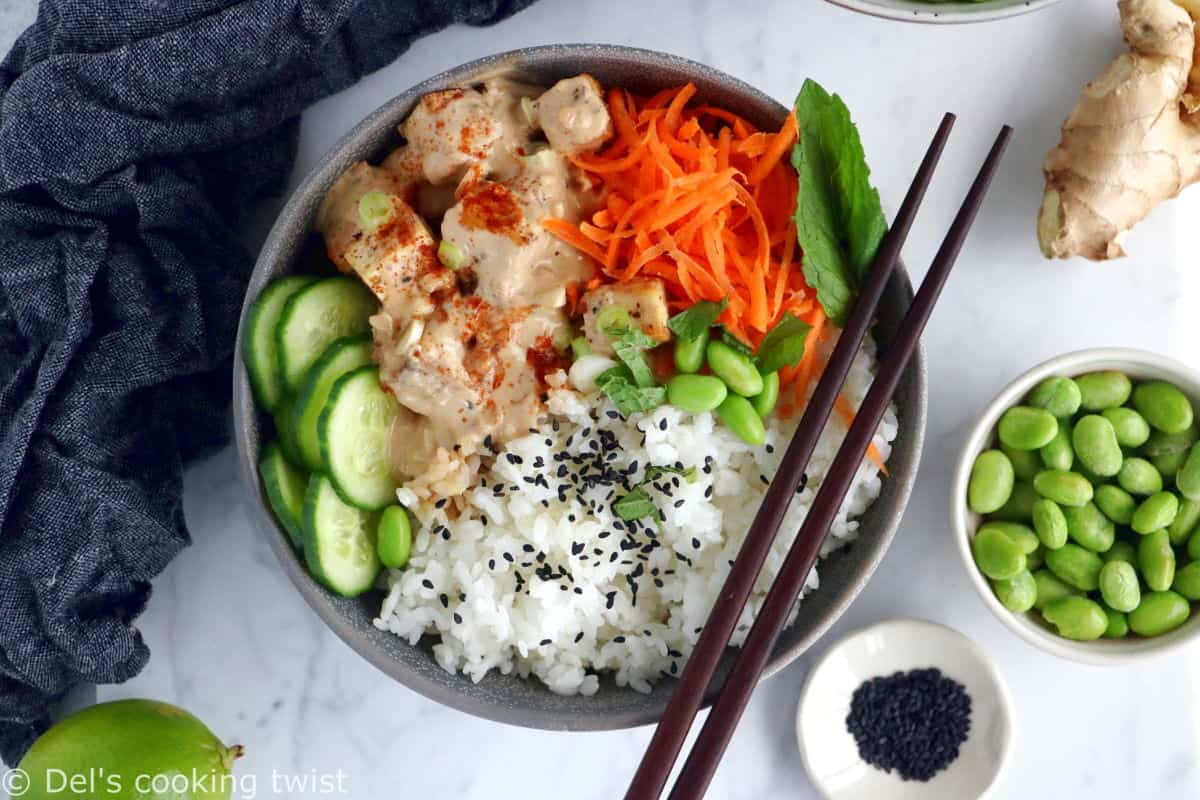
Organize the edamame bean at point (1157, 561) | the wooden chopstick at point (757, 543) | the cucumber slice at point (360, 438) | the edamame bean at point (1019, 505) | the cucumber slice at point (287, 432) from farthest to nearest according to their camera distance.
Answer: the edamame bean at point (1019, 505), the edamame bean at point (1157, 561), the cucumber slice at point (287, 432), the cucumber slice at point (360, 438), the wooden chopstick at point (757, 543)

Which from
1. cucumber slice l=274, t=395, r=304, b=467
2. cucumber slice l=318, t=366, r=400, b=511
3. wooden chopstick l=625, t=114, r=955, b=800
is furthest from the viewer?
cucumber slice l=274, t=395, r=304, b=467

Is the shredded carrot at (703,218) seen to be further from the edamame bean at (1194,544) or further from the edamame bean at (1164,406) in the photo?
the edamame bean at (1194,544)

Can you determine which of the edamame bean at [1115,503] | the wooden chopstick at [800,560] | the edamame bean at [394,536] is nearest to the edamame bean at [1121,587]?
the edamame bean at [1115,503]

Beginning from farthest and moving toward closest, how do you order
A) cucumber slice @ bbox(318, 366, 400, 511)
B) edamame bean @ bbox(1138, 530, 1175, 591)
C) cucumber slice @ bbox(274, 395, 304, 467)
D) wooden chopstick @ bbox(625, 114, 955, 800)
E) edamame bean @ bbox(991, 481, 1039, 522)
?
edamame bean @ bbox(991, 481, 1039, 522) < edamame bean @ bbox(1138, 530, 1175, 591) < cucumber slice @ bbox(274, 395, 304, 467) < cucumber slice @ bbox(318, 366, 400, 511) < wooden chopstick @ bbox(625, 114, 955, 800)

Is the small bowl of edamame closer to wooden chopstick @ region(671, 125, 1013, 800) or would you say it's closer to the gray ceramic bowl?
the gray ceramic bowl

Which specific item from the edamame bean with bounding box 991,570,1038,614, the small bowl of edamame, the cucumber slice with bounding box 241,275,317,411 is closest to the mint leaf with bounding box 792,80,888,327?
the small bowl of edamame

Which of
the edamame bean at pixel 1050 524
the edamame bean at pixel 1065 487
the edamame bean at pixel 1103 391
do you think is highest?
the edamame bean at pixel 1103 391

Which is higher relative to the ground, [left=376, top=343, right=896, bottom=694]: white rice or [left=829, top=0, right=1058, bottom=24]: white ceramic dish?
[left=829, top=0, right=1058, bottom=24]: white ceramic dish

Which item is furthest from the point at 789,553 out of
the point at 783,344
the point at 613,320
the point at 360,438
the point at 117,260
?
the point at 117,260
